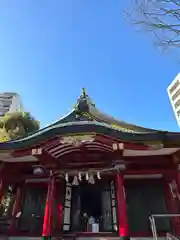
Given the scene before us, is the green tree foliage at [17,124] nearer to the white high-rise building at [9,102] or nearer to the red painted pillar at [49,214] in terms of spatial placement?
the red painted pillar at [49,214]

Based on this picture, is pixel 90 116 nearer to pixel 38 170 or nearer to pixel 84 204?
pixel 38 170

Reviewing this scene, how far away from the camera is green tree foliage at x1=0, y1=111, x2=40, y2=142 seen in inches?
706

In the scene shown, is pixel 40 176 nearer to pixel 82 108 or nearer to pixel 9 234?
pixel 9 234

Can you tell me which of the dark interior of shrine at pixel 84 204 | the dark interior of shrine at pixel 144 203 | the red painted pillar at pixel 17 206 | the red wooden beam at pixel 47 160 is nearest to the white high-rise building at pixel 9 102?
the red painted pillar at pixel 17 206

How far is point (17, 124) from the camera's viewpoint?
19.0 m

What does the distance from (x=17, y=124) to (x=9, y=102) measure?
72.4 metres

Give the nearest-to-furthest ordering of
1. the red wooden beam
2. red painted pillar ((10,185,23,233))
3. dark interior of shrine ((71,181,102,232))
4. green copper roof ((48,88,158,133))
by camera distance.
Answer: the red wooden beam, dark interior of shrine ((71,181,102,232)), red painted pillar ((10,185,23,233)), green copper roof ((48,88,158,133))

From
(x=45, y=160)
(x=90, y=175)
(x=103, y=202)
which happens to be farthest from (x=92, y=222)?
(x=45, y=160)

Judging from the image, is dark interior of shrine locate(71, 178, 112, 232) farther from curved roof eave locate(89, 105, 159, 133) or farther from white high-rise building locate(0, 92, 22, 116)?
white high-rise building locate(0, 92, 22, 116)

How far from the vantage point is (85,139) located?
673 centimetres

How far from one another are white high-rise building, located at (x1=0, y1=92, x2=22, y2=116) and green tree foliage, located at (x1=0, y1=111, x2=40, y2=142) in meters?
62.7

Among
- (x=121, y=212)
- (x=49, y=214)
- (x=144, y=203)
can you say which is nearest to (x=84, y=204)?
(x=49, y=214)

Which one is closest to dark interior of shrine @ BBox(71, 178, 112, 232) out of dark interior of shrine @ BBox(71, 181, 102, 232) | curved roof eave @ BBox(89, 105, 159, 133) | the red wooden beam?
dark interior of shrine @ BBox(71, 181, 102, 232)

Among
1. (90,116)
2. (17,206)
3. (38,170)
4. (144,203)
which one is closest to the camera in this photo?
(38,170)
